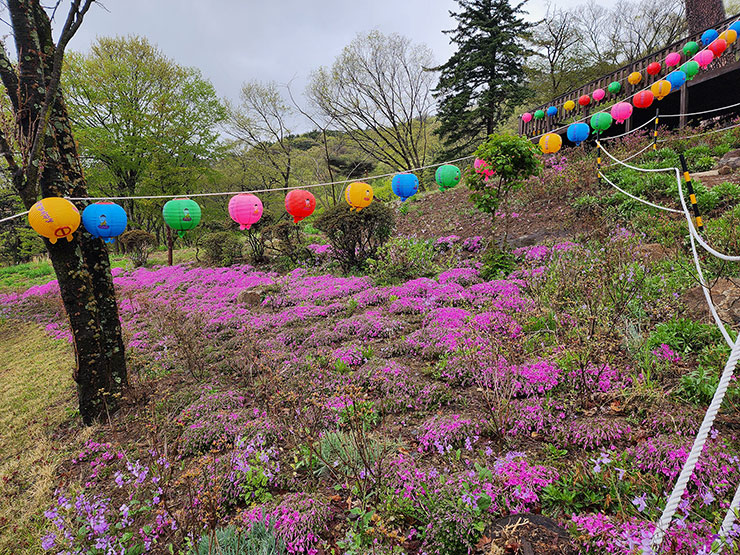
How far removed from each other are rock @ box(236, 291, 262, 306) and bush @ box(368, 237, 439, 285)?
278 cm

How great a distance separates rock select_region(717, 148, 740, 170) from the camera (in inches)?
275

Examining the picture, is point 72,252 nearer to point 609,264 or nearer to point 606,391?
point 606,391

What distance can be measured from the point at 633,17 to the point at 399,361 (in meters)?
33.6

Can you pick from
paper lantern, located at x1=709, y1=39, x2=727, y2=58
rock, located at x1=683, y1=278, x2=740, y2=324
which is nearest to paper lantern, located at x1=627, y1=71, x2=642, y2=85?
paper lantern, located at x1=709, y1=39, x2=727, y2=58

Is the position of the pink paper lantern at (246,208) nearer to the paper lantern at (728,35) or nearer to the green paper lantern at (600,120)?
the green paper lantern at (600,120)

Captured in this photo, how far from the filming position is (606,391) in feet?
9.87

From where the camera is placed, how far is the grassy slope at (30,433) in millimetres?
2775

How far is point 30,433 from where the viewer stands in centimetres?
403

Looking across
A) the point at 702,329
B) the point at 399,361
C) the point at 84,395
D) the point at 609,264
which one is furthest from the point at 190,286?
the point at 702,329

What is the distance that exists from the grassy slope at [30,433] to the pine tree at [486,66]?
21.0 metres

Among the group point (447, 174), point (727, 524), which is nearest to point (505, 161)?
point (447, 174)

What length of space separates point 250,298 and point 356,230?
3.15 m

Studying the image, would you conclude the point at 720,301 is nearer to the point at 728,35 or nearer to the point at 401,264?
the point at 401,264

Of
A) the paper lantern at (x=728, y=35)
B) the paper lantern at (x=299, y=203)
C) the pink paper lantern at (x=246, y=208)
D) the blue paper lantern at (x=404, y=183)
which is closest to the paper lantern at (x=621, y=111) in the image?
the paper lantern at (x=728, y=35)
